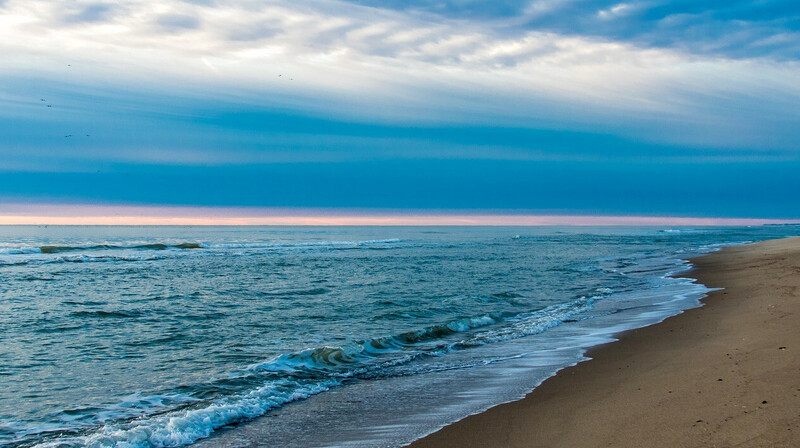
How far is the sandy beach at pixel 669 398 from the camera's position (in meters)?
5.25

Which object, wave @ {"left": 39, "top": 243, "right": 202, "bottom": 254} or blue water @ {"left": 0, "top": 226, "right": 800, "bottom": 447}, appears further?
wave @ {"left": 39, "top": 243, "right": 202, "bottom": 254}

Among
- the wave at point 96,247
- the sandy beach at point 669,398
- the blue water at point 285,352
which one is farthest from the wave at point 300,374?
the wave at point 96,247

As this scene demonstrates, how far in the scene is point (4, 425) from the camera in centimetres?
677

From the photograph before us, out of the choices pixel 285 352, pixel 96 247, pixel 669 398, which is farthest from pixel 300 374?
pixel 96 247

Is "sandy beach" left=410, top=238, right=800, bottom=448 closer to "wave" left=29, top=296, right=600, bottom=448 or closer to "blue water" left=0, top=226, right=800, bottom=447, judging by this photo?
"blue water" left=0, top=226, right=800, bottom=447

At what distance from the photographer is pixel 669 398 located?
657 centimetres

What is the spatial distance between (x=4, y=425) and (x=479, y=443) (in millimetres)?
5539

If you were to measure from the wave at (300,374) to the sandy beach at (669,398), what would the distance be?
2658 millimetres

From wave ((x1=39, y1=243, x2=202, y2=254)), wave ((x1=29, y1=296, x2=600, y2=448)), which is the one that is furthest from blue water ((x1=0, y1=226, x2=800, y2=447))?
wave ((x1=39, y1=243, x2=202, y2=254))

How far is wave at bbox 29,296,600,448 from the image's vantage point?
6.41 meters

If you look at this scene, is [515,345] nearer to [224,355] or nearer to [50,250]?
[224,355]

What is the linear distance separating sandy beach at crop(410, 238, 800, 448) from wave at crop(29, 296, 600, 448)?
8.72 ft

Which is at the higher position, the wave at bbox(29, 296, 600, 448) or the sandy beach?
the sandy beach

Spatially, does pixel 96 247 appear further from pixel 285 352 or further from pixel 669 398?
pixel 669 398
